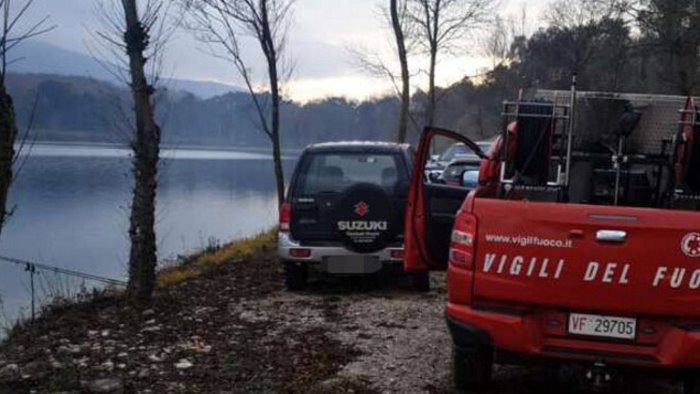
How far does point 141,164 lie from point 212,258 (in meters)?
6.34

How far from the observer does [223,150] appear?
335ft

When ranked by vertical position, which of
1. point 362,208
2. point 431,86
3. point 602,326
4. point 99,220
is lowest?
point 99,220

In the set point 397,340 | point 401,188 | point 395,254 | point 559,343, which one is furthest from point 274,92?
point 559,343

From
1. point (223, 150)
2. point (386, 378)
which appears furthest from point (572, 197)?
point (223, 150)

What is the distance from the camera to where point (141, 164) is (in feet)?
25.1

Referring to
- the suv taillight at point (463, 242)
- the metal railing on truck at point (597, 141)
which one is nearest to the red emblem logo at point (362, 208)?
the metal railing on truck at point (597, 141)

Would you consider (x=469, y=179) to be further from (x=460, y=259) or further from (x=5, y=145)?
(x=5, y=145)

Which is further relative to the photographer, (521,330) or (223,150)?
(223,150)

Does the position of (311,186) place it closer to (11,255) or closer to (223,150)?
(11,255)

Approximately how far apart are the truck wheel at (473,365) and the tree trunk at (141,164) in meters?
3.82

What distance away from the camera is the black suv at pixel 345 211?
8391 millimetres

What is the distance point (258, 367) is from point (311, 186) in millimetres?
3348

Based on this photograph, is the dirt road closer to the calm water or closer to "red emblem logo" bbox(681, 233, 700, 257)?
"red emblem logo" bbox(681, 233, 700, 257)

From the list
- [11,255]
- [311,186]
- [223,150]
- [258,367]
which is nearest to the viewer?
[258,367]
